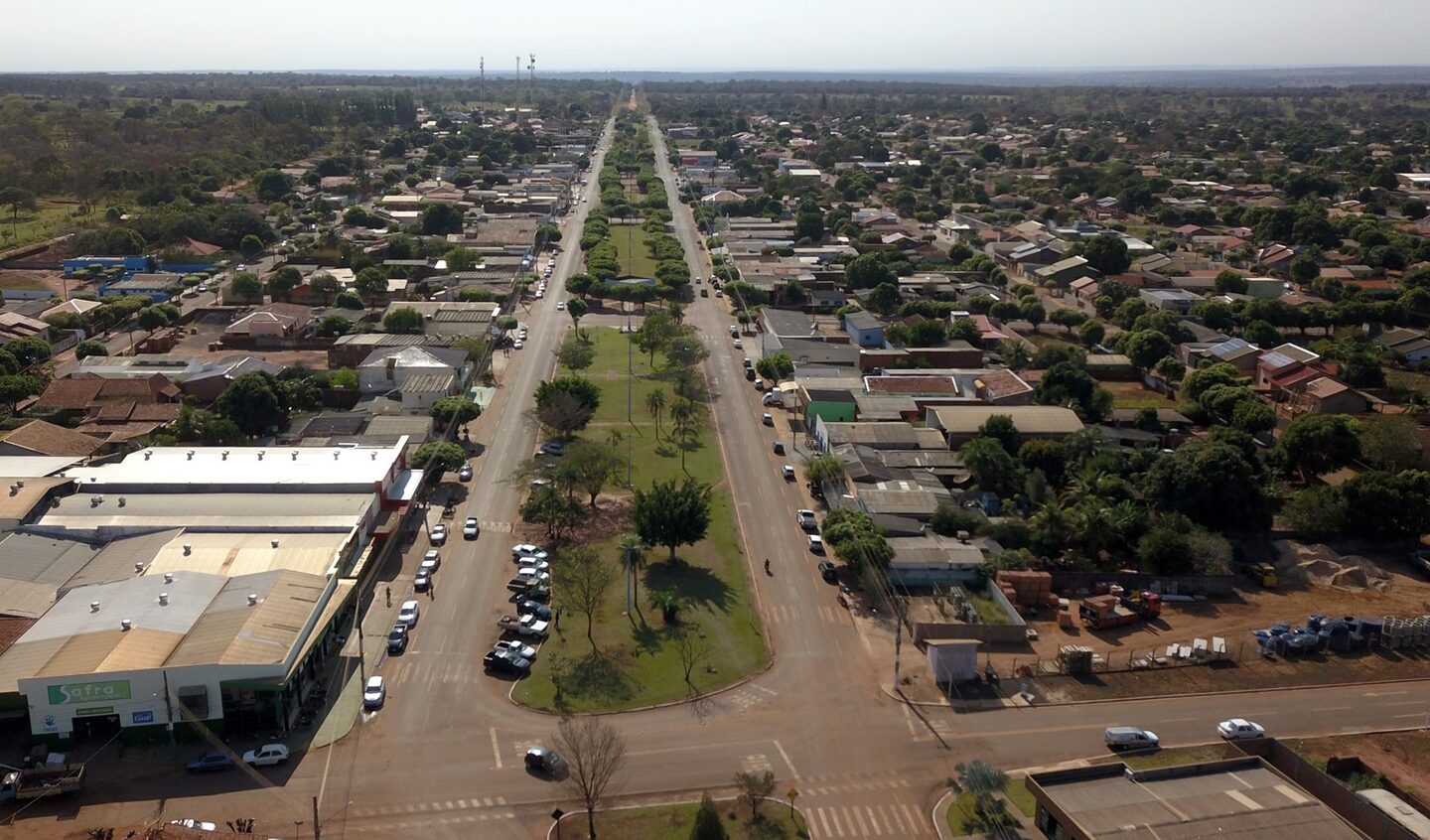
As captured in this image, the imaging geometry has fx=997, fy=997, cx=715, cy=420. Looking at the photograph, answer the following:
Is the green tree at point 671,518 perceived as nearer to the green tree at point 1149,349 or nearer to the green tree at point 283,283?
the green tree at point 1149,349

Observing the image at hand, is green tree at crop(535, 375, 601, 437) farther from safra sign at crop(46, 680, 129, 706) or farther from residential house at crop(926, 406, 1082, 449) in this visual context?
safra sign at crop(46, 680, 129, 706)

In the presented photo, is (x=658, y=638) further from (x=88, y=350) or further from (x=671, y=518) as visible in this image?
(x=88, y=350)

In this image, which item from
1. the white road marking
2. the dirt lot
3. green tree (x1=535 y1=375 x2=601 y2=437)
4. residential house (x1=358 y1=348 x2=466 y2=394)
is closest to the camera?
the white road marking

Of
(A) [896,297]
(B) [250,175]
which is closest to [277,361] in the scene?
(A) [896,297]

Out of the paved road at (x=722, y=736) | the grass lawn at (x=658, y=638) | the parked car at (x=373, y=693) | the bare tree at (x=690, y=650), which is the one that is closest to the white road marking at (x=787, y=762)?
the paved road at (x=722, y=736)

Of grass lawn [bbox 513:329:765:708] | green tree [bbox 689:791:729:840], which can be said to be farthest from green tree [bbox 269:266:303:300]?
green tree [bbox 689:791:729:840]

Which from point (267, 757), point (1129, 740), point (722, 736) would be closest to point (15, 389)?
point (267, 757)
